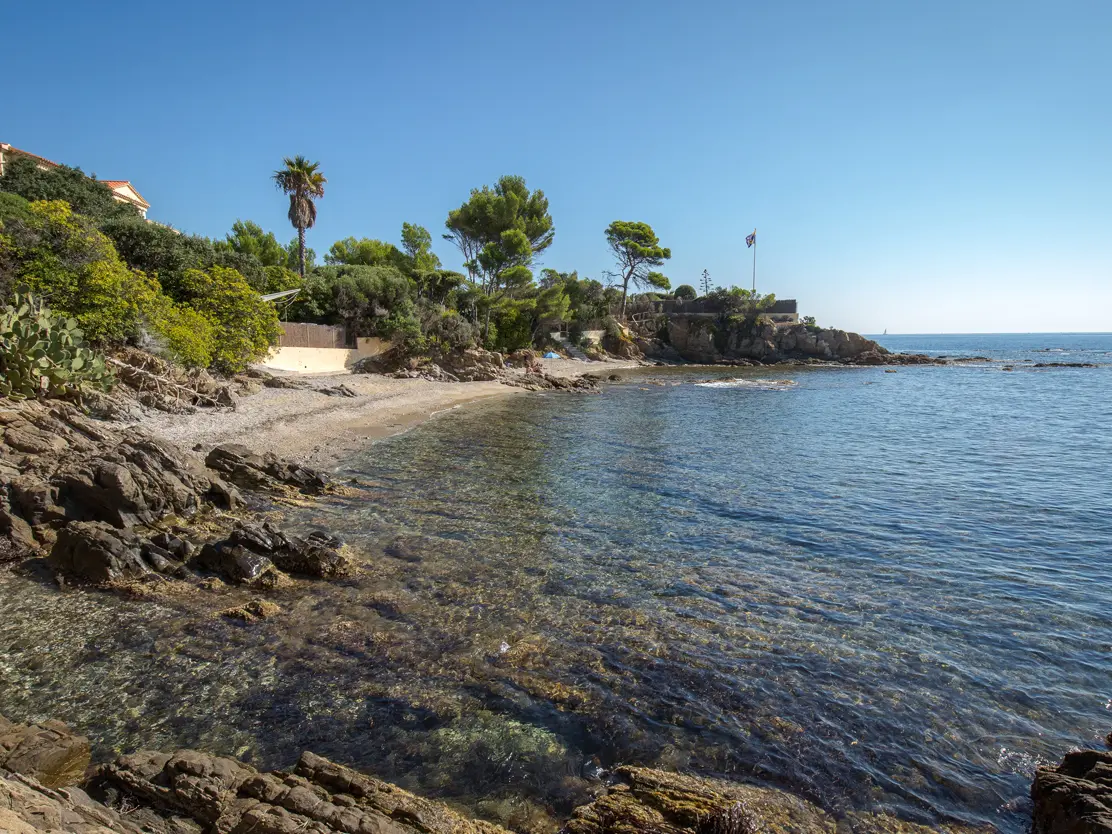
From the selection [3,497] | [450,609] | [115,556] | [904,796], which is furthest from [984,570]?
[3,497]

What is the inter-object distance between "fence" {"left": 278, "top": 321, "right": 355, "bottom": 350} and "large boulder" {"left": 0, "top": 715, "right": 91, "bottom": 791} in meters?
32.2

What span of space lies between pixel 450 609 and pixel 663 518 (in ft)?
21.7

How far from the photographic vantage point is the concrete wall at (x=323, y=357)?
115ft

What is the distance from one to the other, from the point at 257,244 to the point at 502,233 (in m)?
23.1

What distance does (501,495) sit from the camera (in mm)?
15562

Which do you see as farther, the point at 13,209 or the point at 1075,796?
the point at 13,209

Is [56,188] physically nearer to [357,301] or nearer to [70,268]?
[357,301]

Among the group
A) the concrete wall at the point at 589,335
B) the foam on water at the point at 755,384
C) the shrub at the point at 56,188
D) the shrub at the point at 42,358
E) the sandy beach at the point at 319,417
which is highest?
the shrub at the point at 56,188

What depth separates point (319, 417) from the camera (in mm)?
24109

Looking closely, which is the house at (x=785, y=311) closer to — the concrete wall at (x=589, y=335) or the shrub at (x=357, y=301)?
the concrete wall at (x=589, y=335)

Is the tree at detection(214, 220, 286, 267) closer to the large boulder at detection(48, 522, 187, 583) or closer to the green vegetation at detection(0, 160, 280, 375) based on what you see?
the green vegetation at detection(0, 160, 280, 375)

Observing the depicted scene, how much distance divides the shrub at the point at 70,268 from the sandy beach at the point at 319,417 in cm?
443

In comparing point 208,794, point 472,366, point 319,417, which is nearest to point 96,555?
point 208,794

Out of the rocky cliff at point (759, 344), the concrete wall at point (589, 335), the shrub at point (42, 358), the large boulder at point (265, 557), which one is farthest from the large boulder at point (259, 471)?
the rocky cliff at point (759, 344)
